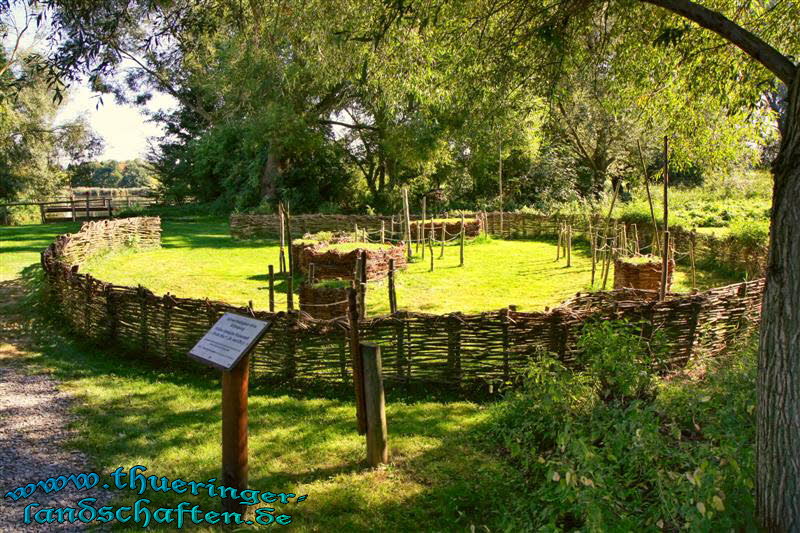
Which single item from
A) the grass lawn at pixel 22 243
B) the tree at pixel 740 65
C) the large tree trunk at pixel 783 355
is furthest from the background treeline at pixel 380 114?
the grass lawn at pixel 22 243

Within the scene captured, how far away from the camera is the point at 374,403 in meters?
4.93

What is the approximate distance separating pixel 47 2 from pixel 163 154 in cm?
3835

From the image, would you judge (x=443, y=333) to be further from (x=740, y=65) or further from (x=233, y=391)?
(x=740, y=65)

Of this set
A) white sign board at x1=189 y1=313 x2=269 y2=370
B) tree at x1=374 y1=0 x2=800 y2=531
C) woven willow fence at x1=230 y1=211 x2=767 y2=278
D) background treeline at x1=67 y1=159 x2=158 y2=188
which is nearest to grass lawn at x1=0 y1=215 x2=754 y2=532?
tree at x1=374 y1=0 x2=800 y2=531

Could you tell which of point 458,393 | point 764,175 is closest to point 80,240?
point 458,393

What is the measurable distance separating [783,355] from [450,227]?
18.9 m

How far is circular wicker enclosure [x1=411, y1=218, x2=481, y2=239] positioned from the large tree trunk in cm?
1772

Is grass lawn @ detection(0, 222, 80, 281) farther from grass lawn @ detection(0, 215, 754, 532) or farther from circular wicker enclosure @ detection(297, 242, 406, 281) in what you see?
circular wicker enclosure @ detection(297, 242, 406, 281)

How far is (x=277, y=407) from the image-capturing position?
21.4 ft

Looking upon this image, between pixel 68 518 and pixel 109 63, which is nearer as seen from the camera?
pixel 68 518

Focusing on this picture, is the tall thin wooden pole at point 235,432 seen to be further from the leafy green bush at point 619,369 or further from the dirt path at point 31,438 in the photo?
the leafy green bush at point 619,369

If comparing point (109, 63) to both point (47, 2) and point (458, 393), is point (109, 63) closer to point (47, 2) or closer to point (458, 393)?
point (47, 2)

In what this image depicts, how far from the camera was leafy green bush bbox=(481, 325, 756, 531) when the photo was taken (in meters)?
3.11

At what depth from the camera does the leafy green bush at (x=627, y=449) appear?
10.2ft
